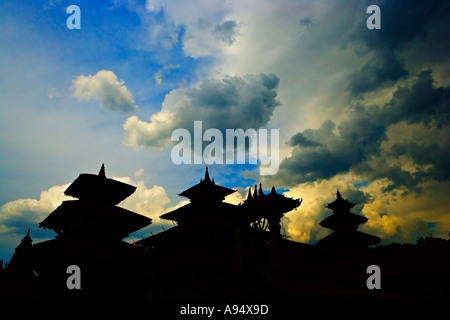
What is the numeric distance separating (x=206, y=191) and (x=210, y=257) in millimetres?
11542

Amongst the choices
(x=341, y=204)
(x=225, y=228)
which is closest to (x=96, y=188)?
(x=225, y=228)

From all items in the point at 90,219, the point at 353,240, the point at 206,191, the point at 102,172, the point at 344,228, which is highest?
the point at 102,172

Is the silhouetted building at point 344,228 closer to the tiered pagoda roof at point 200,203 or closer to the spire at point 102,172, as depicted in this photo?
the tiered pagoda roof at point 200,203

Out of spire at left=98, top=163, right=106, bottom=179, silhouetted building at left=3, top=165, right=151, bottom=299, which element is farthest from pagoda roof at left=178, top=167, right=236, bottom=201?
silhouetted building at left=3, top=165, right=151, bottom=299

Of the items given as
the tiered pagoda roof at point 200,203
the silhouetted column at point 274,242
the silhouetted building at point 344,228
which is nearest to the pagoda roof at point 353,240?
the silhouetted building at point 344,228

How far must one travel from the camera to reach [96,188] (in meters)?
23.5

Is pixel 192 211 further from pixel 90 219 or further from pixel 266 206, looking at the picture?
pixel 266 206

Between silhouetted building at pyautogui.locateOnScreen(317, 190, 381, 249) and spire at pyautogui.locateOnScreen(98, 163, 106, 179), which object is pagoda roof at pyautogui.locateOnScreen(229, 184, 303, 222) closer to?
→ spire at pyautogui.locateOnScreen(98, 163, 106, 179)

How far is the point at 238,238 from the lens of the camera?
1166cm

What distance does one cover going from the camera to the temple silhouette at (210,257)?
7738 millimetres
